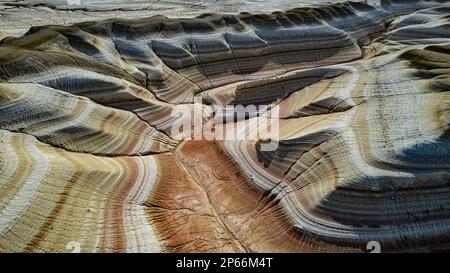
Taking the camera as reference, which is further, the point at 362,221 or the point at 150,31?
the point at 150,31

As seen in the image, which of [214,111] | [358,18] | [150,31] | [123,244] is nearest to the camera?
[123,244]

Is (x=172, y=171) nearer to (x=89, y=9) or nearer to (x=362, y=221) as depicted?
Answer: (x=362, y=221)

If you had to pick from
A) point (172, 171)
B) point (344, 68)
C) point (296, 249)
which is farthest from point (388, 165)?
point (344, 68)

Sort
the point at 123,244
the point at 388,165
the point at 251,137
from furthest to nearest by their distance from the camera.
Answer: the point at 251,137
the point at 388,165
the point at 123,244

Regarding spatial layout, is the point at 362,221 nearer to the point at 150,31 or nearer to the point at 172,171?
the point at 172,171

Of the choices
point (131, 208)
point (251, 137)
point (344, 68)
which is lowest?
point (131, 208)

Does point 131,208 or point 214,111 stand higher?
point 214,111
